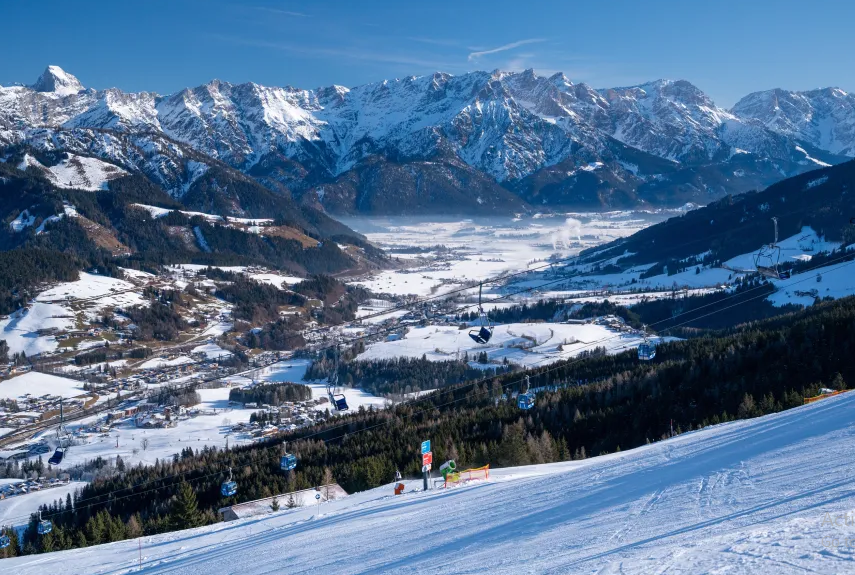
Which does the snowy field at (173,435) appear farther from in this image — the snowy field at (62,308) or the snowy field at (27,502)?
the snowy field at (62,308)

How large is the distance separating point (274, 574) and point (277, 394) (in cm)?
7784

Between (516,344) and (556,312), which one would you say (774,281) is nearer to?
(556,312)

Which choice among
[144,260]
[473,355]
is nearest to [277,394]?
[473,355]

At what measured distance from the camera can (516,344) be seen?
11181cm

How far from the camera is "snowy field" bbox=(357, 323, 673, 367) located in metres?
104

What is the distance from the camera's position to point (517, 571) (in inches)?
508

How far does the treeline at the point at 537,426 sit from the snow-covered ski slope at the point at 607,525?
46.6 feet

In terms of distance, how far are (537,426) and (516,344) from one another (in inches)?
2455

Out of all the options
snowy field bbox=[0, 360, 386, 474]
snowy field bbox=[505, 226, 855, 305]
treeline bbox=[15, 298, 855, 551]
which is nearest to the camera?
treeline bbox=[15, 298, 855, 551]

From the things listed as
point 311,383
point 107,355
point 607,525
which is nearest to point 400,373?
point 311,383

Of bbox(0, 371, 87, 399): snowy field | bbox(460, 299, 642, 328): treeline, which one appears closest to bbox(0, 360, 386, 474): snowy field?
bbox(0, 371, 87, 399): snowy field

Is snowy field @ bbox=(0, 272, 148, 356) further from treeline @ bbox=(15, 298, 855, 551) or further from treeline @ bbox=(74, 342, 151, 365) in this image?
treeline @ bbox=(15, 298, 855, 551)

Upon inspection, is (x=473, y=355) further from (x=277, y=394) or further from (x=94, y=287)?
(x=94, y=287)

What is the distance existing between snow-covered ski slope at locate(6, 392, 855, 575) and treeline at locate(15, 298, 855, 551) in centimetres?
1422
